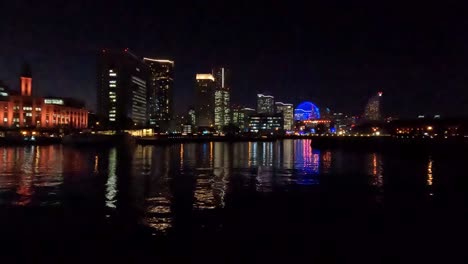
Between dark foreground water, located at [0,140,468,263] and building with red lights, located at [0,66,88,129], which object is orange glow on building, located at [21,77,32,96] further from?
dark foreground water, located at [0,140,468,263]

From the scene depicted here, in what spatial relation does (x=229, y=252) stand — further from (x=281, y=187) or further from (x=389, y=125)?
(x=389, y=125)

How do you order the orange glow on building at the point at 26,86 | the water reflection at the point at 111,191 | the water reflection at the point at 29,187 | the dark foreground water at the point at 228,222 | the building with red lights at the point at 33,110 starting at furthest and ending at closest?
the orange glow on building at the point at 26,86
the building with red lights at the point at 33,110
the water reflection at the point at 29,187
the water reflection at the point at 111,191
the dark foreground water at the point at 228,222

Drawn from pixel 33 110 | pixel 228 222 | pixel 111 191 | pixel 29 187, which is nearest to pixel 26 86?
pixel 33 110

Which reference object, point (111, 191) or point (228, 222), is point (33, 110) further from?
point (228, 222)

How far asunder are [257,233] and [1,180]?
1788cm

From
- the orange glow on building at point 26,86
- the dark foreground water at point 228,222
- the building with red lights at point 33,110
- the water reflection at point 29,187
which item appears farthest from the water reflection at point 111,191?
the orange glow on building at point 26,86

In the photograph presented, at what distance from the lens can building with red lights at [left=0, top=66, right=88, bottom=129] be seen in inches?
5285

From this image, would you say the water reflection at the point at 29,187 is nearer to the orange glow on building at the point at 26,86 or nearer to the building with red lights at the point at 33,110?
the building with red lights at the point at 33,110

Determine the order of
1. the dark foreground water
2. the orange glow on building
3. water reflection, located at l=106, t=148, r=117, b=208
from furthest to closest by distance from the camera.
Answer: the orange glow on building → water reflection, located at l=106, t=148, r=117, b=208 → the dark foreground water

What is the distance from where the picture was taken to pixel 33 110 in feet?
463

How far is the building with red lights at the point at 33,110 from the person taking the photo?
134 m

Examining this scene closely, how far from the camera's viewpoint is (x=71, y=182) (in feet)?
77.2

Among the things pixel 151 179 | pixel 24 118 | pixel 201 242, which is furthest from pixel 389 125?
pixel 201 242

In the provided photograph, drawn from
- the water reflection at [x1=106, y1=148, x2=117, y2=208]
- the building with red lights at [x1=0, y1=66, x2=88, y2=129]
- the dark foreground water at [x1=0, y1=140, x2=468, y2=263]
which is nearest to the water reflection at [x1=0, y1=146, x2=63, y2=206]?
the dark foreground water at [x1=0, y1=140, x2=468, y2=263]
